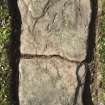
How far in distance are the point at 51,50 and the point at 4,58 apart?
0.72ft

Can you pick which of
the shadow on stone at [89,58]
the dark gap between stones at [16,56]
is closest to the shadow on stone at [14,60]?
the dark gap between stones at [16,56]

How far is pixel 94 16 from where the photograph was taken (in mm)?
2420

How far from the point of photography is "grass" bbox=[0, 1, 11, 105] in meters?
2.37

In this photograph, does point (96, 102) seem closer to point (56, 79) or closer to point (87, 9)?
point (56, 79)

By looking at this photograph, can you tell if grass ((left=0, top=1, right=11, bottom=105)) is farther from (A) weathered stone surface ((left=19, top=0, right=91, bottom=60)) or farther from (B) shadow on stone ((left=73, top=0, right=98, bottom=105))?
(B) shadow on stone ((left=73, top=0, right=98, bottom=105))

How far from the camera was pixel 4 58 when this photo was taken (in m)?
2.37

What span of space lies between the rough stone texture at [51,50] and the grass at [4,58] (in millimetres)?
64

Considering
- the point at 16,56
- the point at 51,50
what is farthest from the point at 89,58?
the point at 16,56

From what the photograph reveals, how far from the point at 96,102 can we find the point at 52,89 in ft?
0.69

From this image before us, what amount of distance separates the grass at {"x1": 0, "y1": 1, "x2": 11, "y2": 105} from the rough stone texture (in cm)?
6

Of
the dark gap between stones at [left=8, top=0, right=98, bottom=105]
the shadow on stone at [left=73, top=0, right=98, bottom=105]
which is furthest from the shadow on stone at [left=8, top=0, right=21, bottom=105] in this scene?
the shadow on stone at [left=73, top=0, right=98, bottom=105]

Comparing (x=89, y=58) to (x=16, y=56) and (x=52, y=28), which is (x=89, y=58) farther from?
(x=16, y=56)

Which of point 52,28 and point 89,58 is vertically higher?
point 52,28

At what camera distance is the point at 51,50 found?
238 cm
